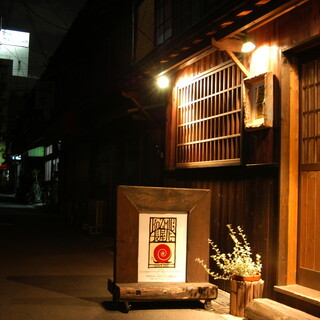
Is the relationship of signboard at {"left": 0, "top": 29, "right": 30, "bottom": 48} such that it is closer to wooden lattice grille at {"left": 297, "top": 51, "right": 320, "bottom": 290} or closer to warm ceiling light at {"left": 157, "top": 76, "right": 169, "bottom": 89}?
warm ceiling light at {"left": 157, "top": 76, "right": 169, "bottom": 89}

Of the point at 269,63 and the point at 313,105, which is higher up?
the point at 269,63

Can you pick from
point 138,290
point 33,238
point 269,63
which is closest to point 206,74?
point 269,63

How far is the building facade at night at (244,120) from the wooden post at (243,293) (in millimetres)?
352

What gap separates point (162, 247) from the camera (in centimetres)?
746

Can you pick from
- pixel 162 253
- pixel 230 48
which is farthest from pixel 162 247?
pixel 230 48

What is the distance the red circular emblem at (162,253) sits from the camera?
7.44m

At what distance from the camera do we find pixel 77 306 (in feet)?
24.1

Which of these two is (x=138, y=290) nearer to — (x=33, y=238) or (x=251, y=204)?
(x=251, y=204)

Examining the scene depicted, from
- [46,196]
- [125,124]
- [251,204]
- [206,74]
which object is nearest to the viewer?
[251,204]

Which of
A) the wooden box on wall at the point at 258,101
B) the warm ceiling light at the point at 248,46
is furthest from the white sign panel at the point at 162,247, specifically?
the warm ceiling light at the point at 248,46

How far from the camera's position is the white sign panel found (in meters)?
7.38

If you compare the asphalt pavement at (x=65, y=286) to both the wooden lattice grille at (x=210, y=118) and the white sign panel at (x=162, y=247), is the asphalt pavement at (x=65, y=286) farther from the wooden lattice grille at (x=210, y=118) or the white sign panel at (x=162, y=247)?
the wooden lattice grille at (x=210, y=118)

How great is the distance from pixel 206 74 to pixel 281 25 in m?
2.62

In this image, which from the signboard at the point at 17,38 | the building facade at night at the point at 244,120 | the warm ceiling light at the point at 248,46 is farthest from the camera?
the signboard at the point at 17,38
